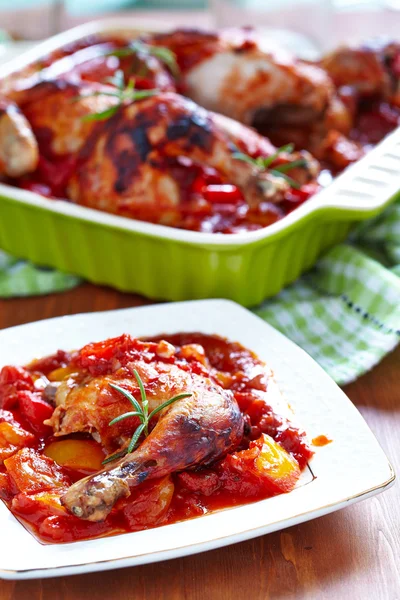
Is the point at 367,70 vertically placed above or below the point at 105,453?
above

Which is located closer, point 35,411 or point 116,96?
point 35,411

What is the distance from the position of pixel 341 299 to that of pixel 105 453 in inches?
54.3

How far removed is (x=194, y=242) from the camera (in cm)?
289

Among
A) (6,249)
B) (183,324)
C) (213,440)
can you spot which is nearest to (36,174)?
(6,249)

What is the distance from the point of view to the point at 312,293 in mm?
3359

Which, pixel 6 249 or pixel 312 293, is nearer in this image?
pixel 312 293

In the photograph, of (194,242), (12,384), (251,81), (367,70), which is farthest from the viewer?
(367,70)

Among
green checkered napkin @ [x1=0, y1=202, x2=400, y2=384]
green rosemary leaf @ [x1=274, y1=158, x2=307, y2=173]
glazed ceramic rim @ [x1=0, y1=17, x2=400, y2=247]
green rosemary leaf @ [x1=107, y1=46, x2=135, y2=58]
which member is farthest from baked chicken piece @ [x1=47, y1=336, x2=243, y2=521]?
green rosemary leaf @ [x1=107, y1=46, x2=135, y2=58]

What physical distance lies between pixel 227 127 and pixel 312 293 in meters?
0.79

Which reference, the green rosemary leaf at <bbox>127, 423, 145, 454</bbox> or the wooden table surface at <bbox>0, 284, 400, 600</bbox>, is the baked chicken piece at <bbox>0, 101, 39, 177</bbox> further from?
the wooden table surface at <bbox>0, 284, 400, 600</bbox>

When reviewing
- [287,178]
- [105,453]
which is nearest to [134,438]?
[105,453]

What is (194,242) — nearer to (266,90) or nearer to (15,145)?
(15,145)

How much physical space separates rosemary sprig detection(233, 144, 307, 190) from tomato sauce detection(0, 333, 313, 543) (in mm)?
922

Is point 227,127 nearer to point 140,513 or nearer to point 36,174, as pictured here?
point 36,174
